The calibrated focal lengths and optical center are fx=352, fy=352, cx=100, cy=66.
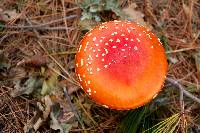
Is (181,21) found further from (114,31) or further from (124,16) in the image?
(114,31)

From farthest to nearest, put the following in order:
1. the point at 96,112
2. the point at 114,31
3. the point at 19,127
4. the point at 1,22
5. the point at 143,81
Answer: the point at 1,22, the point at 96,112, the point at 19,127, the point at 114,31, the point at 143,81

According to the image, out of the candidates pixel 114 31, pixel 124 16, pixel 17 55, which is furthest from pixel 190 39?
pixel 17 55

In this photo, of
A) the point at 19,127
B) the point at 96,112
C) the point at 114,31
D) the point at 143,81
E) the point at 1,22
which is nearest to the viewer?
the point at 143,81

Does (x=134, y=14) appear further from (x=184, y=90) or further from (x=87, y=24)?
(x=184, y=90)

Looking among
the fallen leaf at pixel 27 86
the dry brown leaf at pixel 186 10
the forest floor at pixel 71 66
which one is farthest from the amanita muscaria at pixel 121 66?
the dry brown leaf at pixel 186 10

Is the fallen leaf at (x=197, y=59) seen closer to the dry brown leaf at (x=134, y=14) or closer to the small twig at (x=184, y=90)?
the small twig at (x=184, y=90)

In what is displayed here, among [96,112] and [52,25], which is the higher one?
[52,25]
